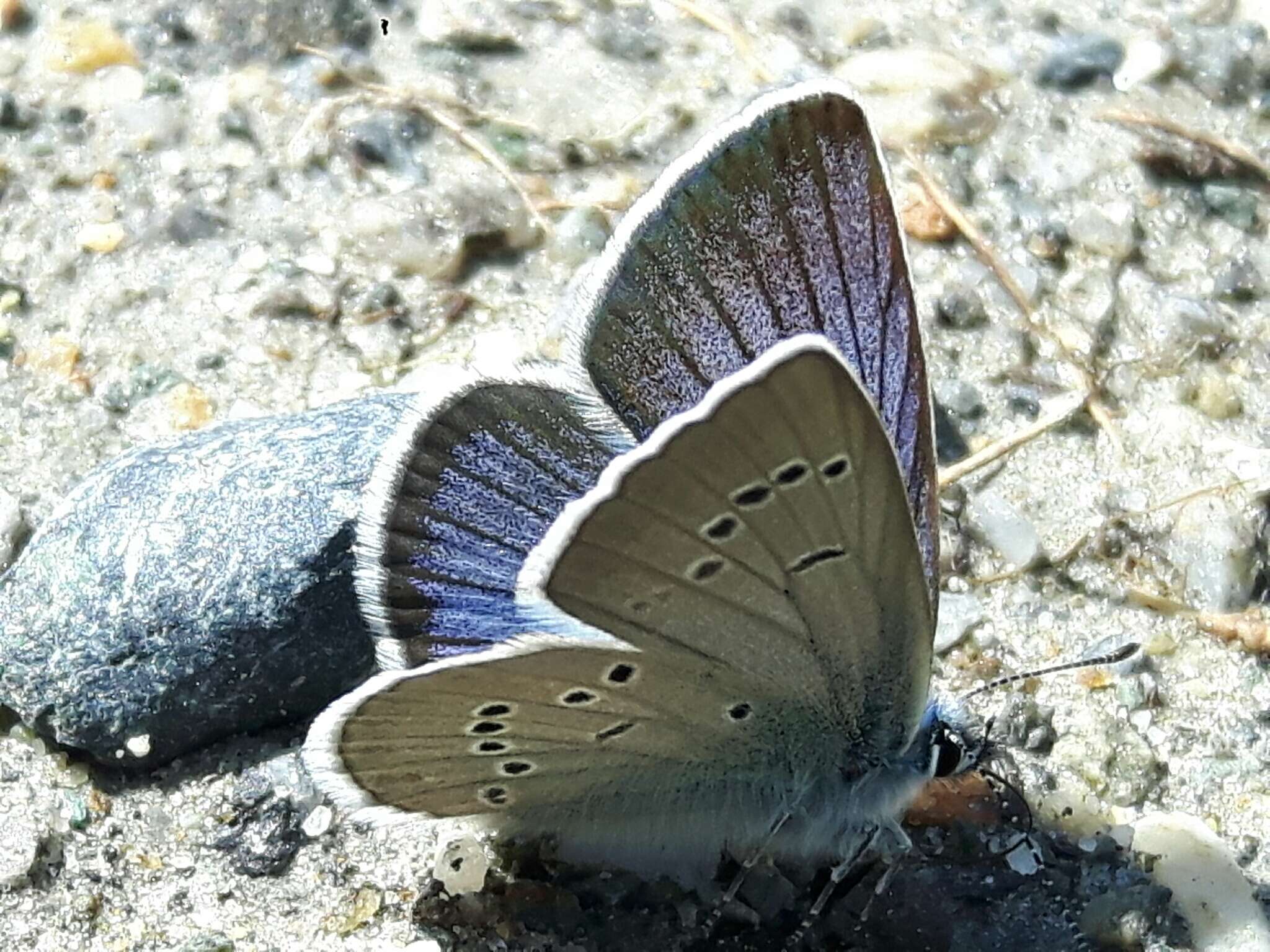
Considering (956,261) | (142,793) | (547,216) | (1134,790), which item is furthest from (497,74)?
(1134,790)

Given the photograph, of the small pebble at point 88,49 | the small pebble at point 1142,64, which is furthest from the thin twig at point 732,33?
the small pebble at point 88,49

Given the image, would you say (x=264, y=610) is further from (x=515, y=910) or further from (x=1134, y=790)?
(x=1134, y=790)

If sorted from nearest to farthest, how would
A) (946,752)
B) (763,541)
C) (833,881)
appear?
(763,541), (946,752), (833,881)

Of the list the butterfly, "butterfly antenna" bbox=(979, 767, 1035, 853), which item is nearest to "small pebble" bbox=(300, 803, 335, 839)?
the butterfly

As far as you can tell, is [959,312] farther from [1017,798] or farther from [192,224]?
[192,224]

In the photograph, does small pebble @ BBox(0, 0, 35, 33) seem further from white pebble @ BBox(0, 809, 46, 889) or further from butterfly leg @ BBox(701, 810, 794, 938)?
butterfly leg @ BBox(701, 810, 794, 938)

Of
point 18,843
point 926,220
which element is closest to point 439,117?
point 926,220

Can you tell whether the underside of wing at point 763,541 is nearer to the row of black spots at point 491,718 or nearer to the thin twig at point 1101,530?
the row of black spots at point 491,718
